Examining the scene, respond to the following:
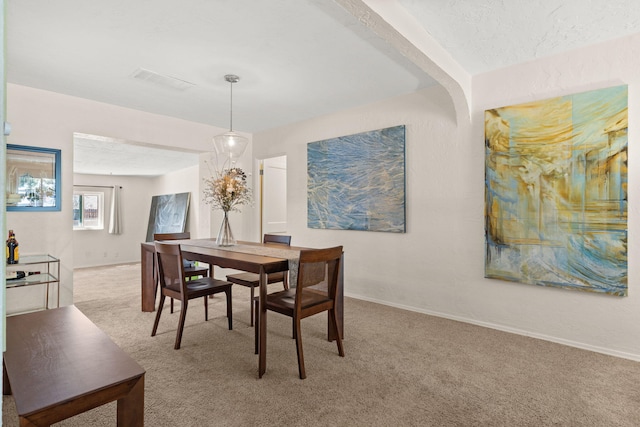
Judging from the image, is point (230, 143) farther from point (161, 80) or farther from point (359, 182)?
point (359, 182)

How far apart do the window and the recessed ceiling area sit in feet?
1.93

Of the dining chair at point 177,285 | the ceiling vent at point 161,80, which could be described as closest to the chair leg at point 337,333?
the dining chair at point 177,285

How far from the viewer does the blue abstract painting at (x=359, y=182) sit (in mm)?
3842

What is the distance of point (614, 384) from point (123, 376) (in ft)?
9.24

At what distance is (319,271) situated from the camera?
2.45 metres

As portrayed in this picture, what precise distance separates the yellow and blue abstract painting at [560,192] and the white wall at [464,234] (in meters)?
0.09

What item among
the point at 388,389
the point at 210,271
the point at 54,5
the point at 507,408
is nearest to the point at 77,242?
the point at 210,271

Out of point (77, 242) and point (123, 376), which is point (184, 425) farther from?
point (77, 242)

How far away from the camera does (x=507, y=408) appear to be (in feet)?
6.23

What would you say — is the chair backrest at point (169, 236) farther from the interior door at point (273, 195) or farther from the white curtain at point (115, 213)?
the white curtain at point (115, 213)

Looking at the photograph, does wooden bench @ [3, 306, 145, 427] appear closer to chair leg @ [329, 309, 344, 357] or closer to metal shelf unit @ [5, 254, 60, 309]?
chair leg @ [329, 309, 344, 357]

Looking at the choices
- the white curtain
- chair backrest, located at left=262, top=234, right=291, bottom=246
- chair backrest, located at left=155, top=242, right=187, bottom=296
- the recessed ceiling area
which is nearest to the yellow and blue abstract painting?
chair backrest, located at left=262, top=234, right=291, bottom=246

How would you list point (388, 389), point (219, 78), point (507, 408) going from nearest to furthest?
point (507, 408), point (388, 389), point (219, 78)

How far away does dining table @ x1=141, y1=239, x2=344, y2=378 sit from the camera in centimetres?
232
